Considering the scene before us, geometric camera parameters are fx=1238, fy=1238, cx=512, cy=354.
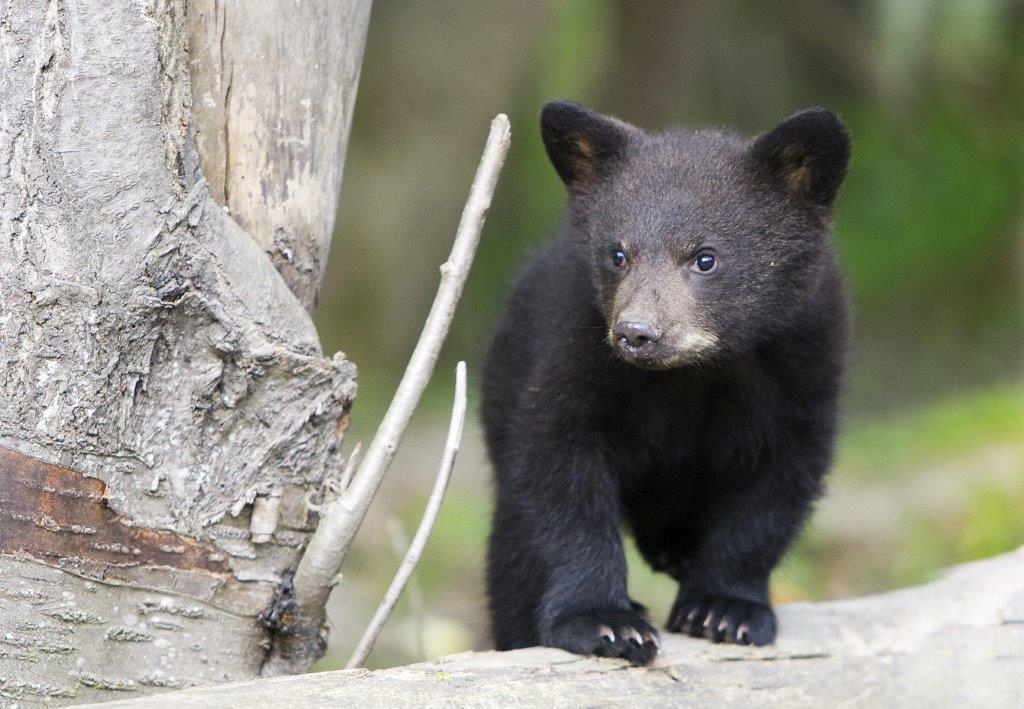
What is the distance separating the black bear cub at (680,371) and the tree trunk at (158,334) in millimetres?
1031

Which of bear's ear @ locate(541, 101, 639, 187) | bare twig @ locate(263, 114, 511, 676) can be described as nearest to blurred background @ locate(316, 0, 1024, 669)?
bare twig @ locate(263, 114, 511, 676)

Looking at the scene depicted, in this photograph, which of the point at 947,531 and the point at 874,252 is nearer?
the point at 947,531

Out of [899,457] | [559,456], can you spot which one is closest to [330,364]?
[559,456]

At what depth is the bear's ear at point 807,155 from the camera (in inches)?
166

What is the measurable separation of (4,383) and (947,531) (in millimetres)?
6638

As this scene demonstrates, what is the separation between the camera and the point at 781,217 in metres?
4.39

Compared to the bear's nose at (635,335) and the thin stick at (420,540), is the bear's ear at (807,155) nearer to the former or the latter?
the bear's nose at (635,335)

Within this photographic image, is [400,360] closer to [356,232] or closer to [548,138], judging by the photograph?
[356,232]

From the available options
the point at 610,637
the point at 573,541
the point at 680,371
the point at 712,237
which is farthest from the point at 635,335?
the point at 610,637

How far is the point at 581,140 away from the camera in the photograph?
4.70 metres

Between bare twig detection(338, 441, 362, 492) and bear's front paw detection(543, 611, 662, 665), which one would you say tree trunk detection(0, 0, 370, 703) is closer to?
bare twig detection(338, 441, 362, 492)

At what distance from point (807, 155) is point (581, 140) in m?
0.86

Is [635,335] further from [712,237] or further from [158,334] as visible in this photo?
[158,334]

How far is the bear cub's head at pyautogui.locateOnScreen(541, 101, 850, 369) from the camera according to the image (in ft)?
13.7
